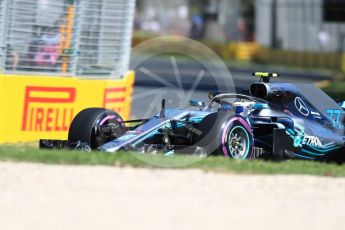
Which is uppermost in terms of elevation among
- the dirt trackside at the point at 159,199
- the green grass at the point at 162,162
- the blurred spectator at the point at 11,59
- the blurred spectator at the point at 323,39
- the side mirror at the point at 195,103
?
the blurred spectator at the point at 323,39

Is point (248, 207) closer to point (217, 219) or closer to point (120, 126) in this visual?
point (217, 219)

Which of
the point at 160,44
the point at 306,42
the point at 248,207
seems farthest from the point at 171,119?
the point at 306,42

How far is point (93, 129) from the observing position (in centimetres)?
1037

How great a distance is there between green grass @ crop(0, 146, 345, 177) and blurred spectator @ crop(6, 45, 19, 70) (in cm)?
373

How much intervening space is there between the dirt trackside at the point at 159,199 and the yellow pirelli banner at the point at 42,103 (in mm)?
3815

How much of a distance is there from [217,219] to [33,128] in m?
6.49

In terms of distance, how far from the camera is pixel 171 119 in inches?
397

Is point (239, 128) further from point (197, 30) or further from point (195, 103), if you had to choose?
point (197, 30)

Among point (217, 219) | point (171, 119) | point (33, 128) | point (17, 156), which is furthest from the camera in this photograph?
point (33, 128)

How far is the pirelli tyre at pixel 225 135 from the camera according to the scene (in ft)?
31.2

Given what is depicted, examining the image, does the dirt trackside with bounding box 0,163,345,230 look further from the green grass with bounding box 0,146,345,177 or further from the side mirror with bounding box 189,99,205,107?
the side mirror with bounding box 189,99,205,107

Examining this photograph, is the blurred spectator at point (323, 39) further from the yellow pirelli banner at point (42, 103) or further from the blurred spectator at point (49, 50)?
the blurred spectator at point (49, 50)

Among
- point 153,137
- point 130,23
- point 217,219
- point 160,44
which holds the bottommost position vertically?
point 217,219

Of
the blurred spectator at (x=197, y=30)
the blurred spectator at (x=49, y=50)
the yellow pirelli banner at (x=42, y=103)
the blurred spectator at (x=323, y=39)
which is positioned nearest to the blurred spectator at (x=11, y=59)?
the yellow pirelli banner at (x=42, y=103)
